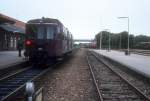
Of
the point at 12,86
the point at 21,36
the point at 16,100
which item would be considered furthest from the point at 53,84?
the point at 21,36

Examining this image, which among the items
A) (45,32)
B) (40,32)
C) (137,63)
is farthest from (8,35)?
(45,32)

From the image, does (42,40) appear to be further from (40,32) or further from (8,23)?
(8,23)

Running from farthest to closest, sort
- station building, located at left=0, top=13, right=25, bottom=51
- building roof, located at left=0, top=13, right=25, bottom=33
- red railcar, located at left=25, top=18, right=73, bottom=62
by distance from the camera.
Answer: station building, located at left=0, top=13, right=25, bottom=51, building roof, located at left=0, top=13, right=25, bottom=33, red railcar, located at left=25, top=18, right=73, bottom=62

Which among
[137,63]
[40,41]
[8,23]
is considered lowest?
[137,63]

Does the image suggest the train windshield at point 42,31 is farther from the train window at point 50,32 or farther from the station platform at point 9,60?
the station platform at point 9,60

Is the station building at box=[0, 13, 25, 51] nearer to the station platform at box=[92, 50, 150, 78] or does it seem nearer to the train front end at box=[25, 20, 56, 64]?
the station platform at box=[92, 50, 150, 78]

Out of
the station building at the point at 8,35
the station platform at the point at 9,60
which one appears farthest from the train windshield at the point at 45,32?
the station building at the point at 8,35

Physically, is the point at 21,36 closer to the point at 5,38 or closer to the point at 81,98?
the point at 5,38

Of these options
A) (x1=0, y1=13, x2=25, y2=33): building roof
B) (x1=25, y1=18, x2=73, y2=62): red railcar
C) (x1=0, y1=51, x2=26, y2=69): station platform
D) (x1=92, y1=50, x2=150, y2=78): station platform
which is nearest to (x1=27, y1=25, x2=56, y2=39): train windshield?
(x1=25, y1=18, x2=73, y2=62): red railcar

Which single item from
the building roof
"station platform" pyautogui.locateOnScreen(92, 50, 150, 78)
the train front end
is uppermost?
the building roof

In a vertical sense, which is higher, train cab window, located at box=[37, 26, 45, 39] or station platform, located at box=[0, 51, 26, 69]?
train cab window, located at box=[37, 26, 45, 39]

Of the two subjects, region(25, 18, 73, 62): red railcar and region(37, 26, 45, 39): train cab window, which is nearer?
region(25, 18, 73, 62): red railcar

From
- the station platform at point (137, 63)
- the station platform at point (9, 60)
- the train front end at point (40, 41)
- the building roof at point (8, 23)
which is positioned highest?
the building roof at point (8, 23)

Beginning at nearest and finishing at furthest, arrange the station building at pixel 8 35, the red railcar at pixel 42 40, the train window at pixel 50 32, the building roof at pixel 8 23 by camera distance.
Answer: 1. the red railcar at pixel 42 40
2. the train window at pixel 50 32
3. the building roof at pixel 8 23
4. the station building at pixel 8 35
